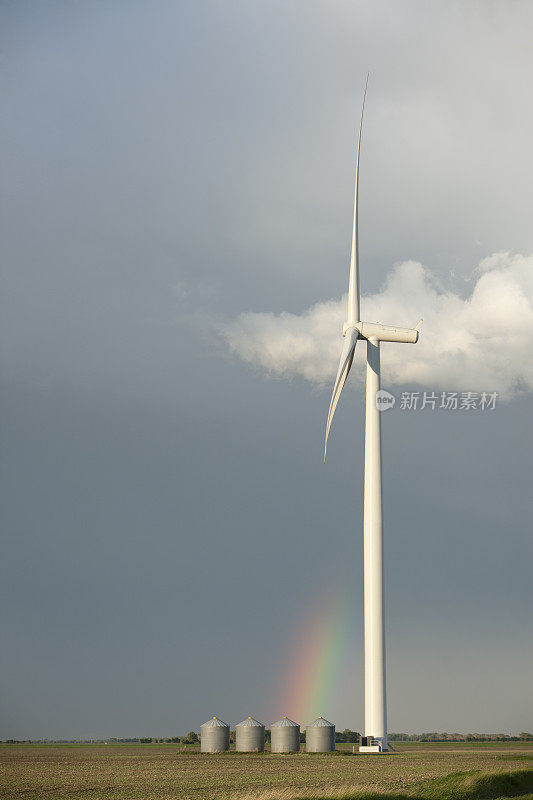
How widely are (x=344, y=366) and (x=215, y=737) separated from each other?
150 ft

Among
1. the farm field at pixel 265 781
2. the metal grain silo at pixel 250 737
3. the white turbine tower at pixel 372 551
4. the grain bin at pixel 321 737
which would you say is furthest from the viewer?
the metal grain silo at pixel 250 737

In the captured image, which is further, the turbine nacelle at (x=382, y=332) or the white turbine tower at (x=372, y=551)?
the turbine nacelle at (x=382, y=332)

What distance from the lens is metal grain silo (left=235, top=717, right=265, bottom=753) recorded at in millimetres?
93375

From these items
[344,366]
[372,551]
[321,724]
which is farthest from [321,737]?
[344,366]

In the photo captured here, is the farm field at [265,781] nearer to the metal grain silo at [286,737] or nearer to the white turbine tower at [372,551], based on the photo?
the white turbine tower at [372,551]

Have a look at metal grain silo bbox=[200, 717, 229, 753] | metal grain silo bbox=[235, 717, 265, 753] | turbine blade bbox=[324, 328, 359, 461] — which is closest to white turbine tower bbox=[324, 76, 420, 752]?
turbine blade bbox=[324, 328, 359, 461]

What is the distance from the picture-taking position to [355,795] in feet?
131

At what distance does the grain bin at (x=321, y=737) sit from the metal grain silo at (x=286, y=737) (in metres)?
1.44

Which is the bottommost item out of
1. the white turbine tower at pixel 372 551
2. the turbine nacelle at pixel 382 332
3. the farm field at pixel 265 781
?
the farm field at pixel 265 781

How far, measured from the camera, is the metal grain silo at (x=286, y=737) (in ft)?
298

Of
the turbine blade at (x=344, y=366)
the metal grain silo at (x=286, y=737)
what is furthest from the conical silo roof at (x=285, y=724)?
the turbine blade at (x=344, y=366)

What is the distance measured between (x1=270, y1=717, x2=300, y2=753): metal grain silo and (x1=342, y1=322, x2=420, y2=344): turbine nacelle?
44.4 m

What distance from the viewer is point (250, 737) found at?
93.4 metres

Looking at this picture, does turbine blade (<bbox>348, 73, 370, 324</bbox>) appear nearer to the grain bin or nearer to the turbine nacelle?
the turbine nacelle
